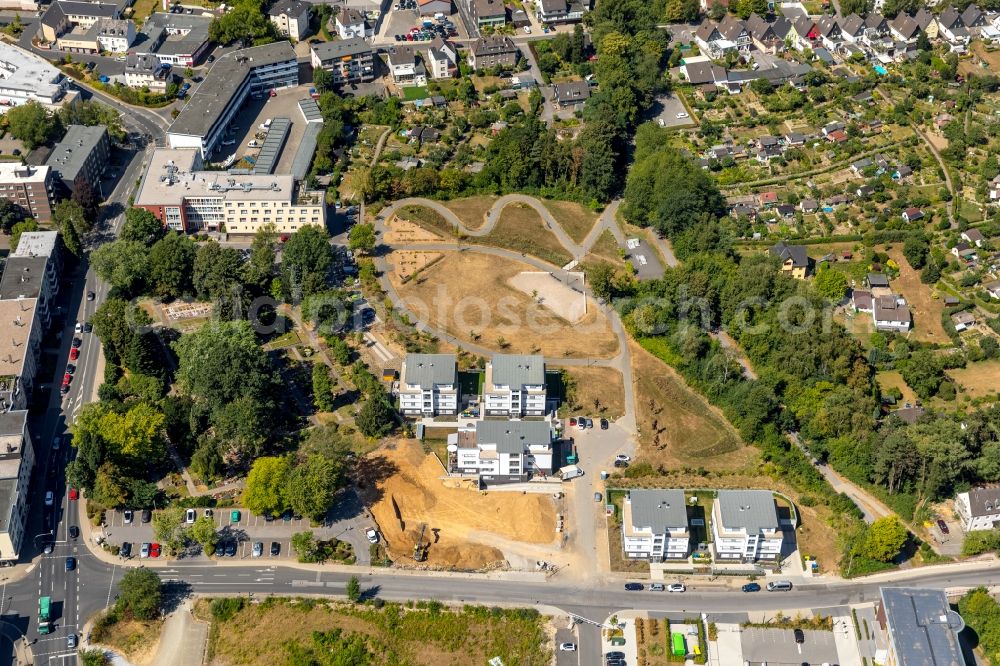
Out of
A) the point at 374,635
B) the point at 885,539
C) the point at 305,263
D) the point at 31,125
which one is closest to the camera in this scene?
the point at 374,635

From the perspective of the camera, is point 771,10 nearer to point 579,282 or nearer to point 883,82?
point 883,82

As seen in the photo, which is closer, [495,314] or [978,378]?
[978,378]

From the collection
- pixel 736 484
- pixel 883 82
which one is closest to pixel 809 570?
pixel 736 484

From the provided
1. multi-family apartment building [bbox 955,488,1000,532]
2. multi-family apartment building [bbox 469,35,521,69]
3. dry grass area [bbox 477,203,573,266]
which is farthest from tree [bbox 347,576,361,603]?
multi-family apartment building [bbox 469,35,521,69]

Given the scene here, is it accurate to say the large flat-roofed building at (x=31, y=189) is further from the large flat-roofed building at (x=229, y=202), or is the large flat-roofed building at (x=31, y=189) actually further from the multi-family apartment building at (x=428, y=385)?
the multi-family apartment building at (x=428, y=385)

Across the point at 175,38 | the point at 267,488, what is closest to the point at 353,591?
the point at 267,488

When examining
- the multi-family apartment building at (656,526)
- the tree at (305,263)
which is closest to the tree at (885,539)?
the multi-family apartment building at (656,526)

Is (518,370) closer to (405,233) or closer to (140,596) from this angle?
(405,233)
